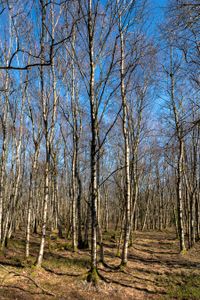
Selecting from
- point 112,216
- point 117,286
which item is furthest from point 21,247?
point 112,216

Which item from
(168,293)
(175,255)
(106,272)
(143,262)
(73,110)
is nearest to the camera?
(168,293)

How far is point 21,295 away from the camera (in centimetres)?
572

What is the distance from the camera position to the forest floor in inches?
235

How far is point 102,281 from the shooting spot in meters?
6.48

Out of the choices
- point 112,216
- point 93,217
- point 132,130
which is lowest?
point 112,216

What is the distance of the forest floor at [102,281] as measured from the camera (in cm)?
596

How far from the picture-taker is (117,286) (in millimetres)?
6484

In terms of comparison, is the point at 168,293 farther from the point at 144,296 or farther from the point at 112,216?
the point at 112,216

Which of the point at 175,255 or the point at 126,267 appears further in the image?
the point at 175,255

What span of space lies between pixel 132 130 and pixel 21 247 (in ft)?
27.0

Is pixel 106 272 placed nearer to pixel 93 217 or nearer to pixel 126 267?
pixel 126 267

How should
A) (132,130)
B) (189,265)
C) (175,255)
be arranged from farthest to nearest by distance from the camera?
(132,130) < (175,255) < (189,265)

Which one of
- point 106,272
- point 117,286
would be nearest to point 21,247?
point 106,272

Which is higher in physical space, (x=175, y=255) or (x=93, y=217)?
(x=93, y=217)
